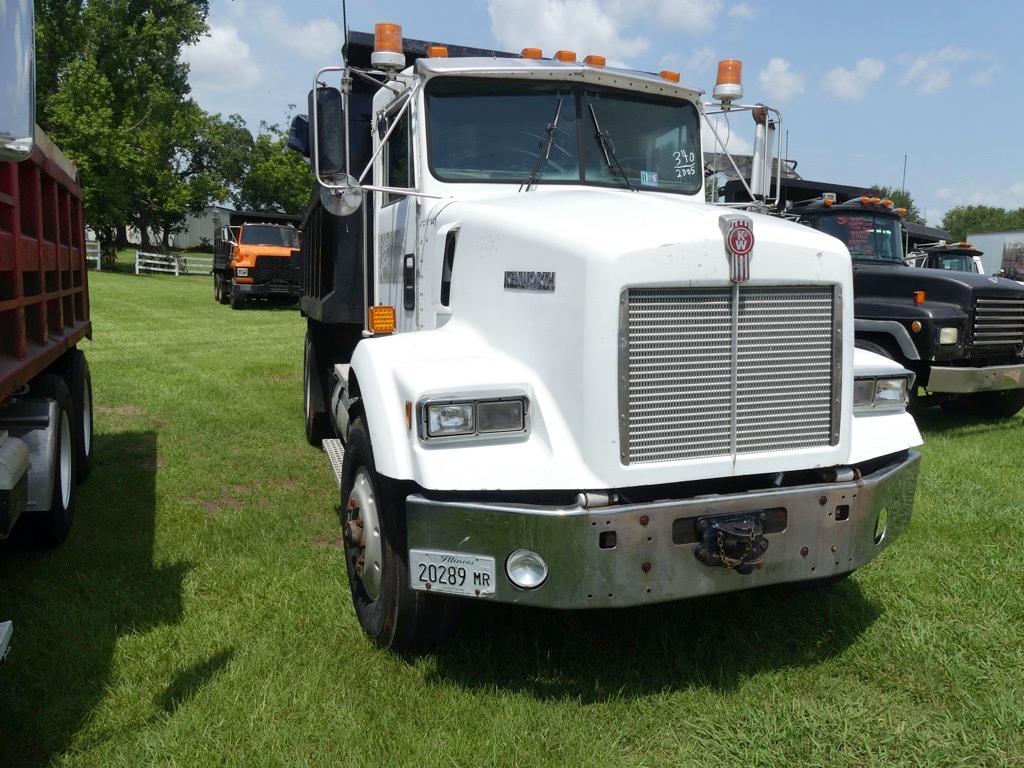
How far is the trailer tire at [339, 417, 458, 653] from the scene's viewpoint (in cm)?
359

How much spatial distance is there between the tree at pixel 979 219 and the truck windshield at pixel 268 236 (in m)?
98.3

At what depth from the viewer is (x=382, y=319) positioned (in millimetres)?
5168

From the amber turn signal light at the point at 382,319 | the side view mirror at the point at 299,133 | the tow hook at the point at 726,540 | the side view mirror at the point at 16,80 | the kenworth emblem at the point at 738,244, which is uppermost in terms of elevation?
the side view mirror at the point at 299,133

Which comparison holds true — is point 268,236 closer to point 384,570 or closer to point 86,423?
point 86,423

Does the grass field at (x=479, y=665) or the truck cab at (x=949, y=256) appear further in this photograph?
the truck cab at (x=949, y=256)

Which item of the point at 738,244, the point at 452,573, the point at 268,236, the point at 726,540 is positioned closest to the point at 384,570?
the point at 452,573

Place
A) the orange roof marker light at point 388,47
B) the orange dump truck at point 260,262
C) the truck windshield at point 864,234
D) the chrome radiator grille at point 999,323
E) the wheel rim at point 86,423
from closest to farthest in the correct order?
the orange roof marker light at point 388,47, the wheel rim at point 86,423, the chrome radiator grille at point 999,323, the truck windshield at point 864,234, the orange dump truck at point 260,262

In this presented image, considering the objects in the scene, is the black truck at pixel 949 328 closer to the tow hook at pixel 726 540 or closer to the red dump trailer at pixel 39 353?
the tow hook at pixel 726 540

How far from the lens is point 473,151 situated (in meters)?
4.79

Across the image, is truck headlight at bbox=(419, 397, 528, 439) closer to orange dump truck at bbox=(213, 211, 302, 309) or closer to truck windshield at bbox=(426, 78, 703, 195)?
truck windshield at bbox=(426, 78, 703, 195)

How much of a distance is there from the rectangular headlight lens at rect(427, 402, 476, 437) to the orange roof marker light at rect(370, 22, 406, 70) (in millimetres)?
2191

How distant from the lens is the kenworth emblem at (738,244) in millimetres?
3301

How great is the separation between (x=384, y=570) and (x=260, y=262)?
71.9 feet

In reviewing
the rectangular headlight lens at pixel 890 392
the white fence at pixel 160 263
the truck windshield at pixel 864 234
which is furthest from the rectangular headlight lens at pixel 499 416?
the white fence at pixel 160 263
